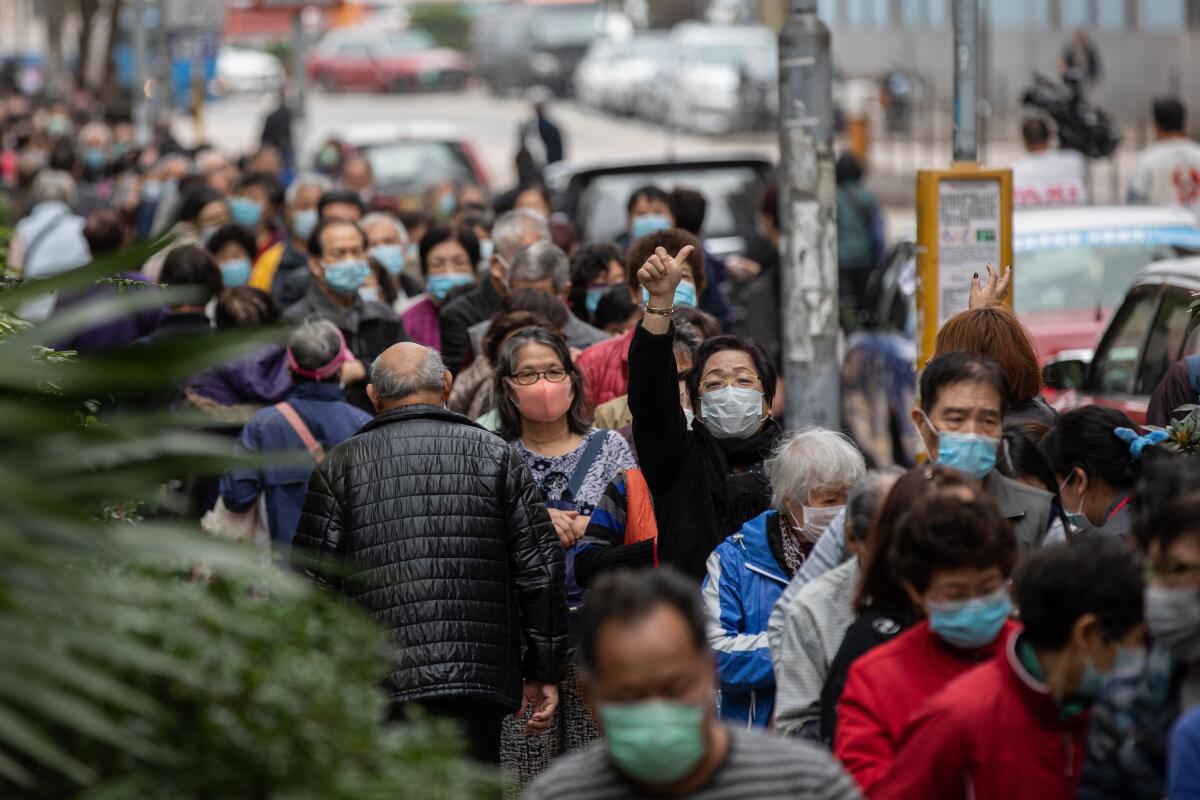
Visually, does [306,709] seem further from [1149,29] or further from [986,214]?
[1149,29]

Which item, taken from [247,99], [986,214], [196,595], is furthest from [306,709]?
[247,99]

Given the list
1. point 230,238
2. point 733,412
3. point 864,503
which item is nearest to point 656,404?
point 733,412

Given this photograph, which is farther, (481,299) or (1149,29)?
(1149,29)

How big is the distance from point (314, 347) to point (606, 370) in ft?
3.55

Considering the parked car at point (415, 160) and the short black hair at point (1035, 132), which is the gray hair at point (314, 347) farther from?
the parked car at point (415, 160)

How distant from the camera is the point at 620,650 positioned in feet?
11.6

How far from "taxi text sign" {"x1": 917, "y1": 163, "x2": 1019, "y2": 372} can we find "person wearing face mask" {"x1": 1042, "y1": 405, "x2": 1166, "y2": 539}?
2.72 metres

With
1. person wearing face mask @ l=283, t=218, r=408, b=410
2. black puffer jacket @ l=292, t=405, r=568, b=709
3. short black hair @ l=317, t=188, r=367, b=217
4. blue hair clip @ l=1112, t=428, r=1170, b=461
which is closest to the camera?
blue hair clip @ l=1112, t=428, r=1170, b=461

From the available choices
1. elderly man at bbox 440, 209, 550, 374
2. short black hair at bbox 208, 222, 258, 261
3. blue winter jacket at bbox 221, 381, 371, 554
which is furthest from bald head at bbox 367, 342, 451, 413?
short black hair at bbox 208, 222, 258, 261

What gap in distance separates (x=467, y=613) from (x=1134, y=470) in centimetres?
192

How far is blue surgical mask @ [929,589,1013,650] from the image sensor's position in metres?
4.20

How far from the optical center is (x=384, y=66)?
194 feet

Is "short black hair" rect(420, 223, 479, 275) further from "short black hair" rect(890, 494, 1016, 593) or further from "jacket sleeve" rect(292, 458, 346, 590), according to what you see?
"short black hair" rect(890, 494, 1016, 593)

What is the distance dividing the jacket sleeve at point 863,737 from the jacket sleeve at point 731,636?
3.38 ft
